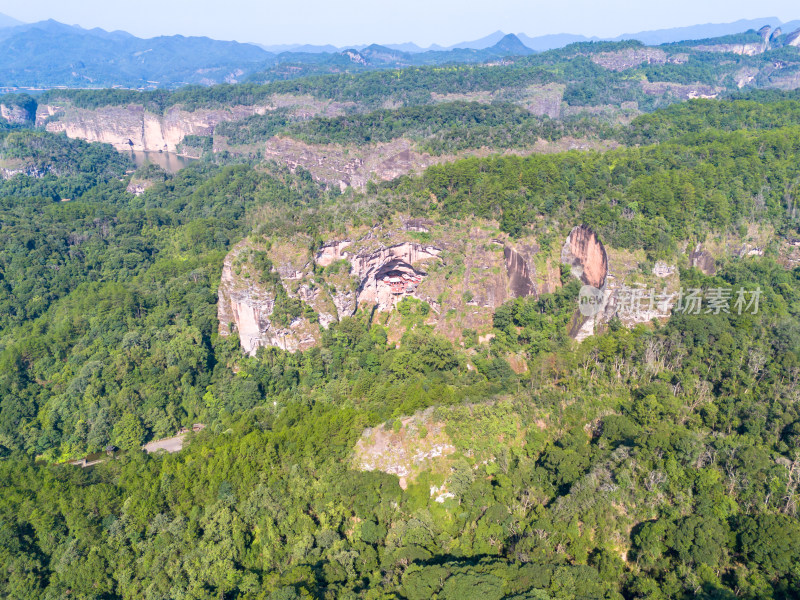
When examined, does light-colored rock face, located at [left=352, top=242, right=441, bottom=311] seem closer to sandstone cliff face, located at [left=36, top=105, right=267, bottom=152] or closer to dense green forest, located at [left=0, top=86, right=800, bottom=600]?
dense green forest, located at [left=0, top=86, right=800, bottom=600]

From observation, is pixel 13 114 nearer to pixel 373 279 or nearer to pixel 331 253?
pixel 331 253

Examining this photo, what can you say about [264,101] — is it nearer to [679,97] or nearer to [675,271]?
[679,97]

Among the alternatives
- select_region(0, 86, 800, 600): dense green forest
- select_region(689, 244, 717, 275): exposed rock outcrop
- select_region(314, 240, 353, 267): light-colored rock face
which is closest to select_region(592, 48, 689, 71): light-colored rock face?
select_region(0, 86, 800, 600): dense green forest

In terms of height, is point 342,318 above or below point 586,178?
below

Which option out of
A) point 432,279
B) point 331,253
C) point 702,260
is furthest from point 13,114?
point 702,260

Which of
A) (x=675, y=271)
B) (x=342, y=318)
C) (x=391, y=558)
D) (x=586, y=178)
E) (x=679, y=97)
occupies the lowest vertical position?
(x=391, y=558)

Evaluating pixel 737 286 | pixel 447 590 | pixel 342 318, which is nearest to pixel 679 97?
pixel 737 286
